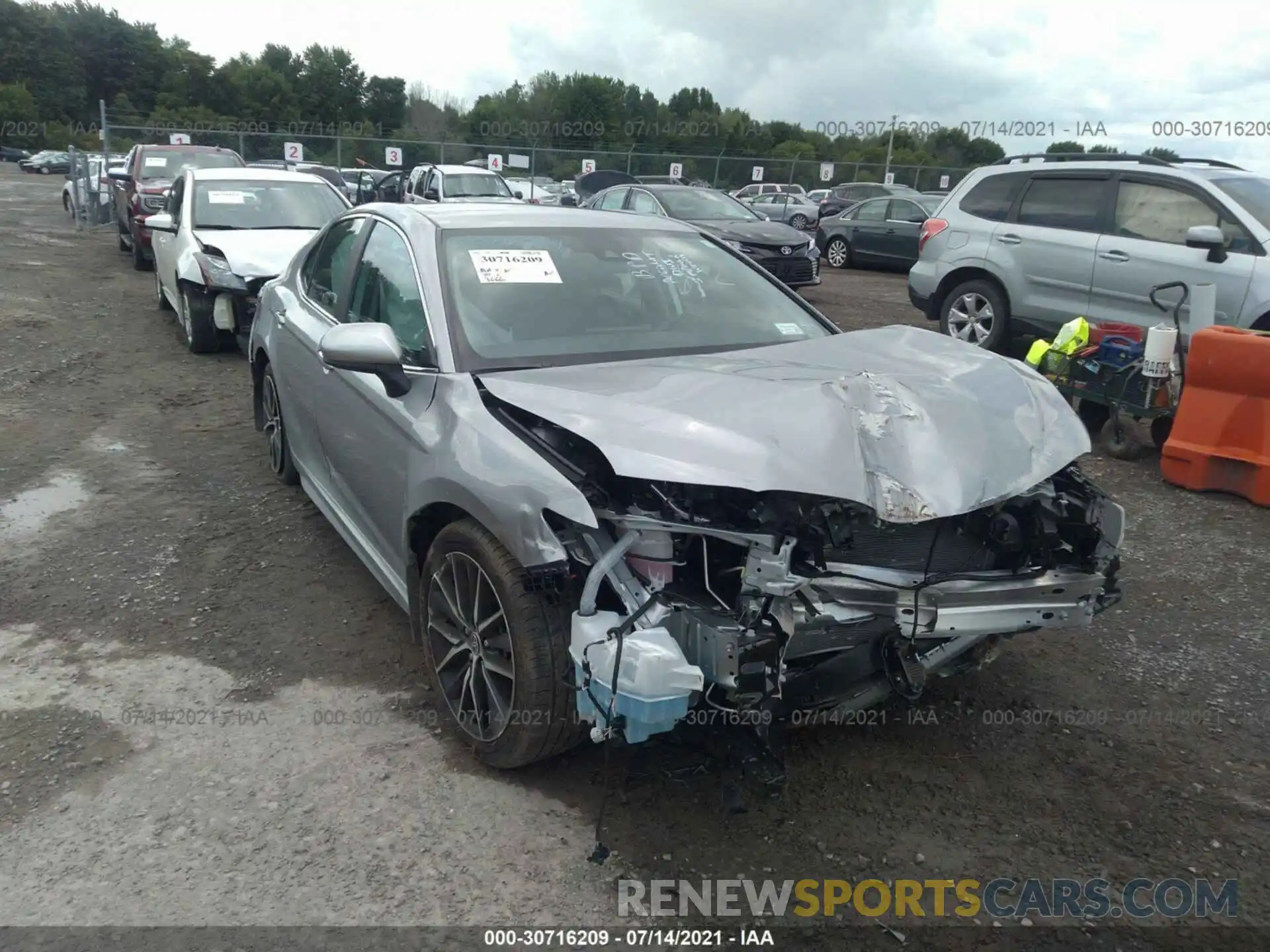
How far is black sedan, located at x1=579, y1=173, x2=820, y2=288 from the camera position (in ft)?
44.4

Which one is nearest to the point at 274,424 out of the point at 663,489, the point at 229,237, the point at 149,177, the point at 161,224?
the point at 663,489

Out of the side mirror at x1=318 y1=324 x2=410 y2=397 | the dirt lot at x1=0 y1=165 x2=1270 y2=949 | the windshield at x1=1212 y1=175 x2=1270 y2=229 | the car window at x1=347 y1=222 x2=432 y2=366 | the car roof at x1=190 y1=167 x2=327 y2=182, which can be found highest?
the windshield at x1=1212 y1=175 x2=1270 y2=229

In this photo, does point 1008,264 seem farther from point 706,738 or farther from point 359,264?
point 706,738

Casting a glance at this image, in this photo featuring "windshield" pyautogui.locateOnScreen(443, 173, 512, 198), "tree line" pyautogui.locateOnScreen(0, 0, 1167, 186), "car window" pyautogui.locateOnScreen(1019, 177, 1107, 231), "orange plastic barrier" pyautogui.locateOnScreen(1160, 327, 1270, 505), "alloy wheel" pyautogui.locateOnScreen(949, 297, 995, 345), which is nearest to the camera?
"orange plastic barrier" pyautogui.locateOnScreen(1160, 327, 1270, 505)

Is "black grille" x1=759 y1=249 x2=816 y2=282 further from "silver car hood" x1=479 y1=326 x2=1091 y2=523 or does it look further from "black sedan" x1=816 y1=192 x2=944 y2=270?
"silver car hood" x1=479 y1=326 x2=1091 y2=523

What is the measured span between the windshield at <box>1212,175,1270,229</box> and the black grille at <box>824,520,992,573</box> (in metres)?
6.21

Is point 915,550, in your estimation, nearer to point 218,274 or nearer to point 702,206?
point 218,274

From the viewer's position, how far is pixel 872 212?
1883cm

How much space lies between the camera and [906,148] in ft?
181

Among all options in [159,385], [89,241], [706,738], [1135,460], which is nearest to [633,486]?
[706,738]

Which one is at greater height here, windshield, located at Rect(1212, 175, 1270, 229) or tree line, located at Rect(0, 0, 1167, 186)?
tree line, located at Rect(0, 0, 1167, 186)

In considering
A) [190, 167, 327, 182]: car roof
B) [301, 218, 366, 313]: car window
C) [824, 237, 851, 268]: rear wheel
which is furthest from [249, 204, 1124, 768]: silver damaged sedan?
[824, 237, 851, 268]: rear wheel

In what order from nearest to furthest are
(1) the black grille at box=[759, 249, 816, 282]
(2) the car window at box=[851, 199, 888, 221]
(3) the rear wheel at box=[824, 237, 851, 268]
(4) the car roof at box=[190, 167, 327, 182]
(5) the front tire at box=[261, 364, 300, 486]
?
(5) the front tire at box=[261, 364, 300, 486] < (4) the car roof at box=[190, 167, 327, 182] < (1) the black grille at box=[759, 249, 816, 282] < (2) the car window at box=[851, 199, 888, 221] < (3) the rear wheel at box=[824, 237, 851, 268]

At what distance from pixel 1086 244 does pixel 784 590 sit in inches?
283
